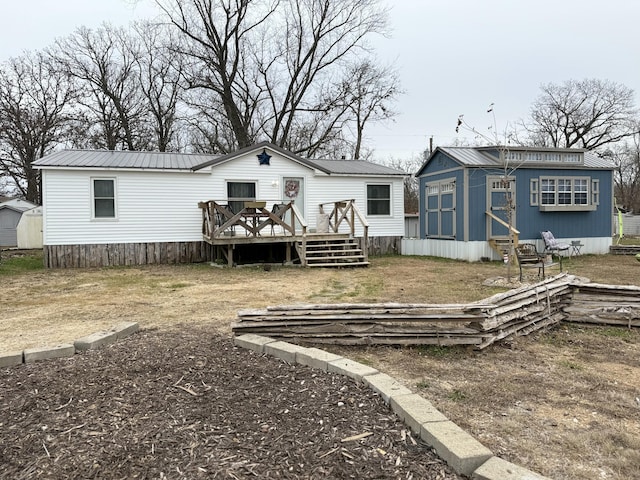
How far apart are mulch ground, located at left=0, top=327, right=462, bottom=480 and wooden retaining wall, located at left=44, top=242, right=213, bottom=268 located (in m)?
9.79

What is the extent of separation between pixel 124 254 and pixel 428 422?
1200 cm

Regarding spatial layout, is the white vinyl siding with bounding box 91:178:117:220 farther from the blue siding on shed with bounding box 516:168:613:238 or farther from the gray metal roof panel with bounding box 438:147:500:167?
the blue siding on shed with bounding box 516:168:613:238

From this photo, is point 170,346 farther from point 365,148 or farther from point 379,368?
point 365,148

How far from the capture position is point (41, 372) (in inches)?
135

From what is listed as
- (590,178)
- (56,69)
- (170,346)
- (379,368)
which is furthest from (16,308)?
(56,69)

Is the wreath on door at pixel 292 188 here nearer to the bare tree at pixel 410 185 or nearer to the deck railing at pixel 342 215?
the deck railing at pixel 342 215

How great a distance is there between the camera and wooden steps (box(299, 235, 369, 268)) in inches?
467

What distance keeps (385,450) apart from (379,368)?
137 centimetres

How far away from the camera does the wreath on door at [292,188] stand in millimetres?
14305

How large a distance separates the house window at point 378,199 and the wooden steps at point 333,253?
264cm

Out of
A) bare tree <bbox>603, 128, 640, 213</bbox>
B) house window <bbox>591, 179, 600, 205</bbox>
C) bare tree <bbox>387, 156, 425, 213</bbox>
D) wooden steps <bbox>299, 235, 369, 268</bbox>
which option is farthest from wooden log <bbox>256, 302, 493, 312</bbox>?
bare tree <bbox>603, 128, 640, 213</bbox>

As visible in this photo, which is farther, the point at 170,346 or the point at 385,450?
the point at 170,346

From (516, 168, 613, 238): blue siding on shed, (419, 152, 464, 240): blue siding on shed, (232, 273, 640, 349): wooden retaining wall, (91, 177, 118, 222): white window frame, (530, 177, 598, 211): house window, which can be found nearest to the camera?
(232, 273, 640, 349): wooden retaining wall

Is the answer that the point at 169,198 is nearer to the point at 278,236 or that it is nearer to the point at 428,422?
the point at 278,236
